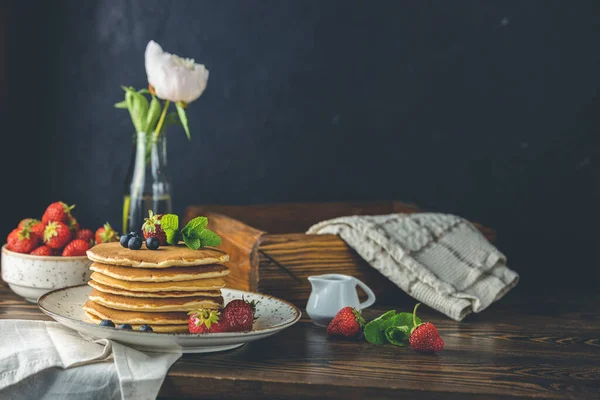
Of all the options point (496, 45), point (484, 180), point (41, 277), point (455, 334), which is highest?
point (496, 45)

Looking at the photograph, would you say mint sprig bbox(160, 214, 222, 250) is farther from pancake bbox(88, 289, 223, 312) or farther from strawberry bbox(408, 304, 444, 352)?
strawberry bbox(408, 304, 444, 352)

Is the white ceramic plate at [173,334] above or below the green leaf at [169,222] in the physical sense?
below

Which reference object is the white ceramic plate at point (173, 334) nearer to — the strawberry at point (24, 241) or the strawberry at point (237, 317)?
the strawberry at point (237, 317)

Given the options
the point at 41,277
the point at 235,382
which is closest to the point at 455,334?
the point at 235,382

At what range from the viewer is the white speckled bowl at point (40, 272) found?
159cm

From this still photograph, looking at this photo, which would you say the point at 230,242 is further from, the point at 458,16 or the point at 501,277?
the point at 458,16

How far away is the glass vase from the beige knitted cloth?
1.39ft

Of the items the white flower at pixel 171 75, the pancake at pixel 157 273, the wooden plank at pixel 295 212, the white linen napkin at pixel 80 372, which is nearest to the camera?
the white linen napkin at pixel 80 372

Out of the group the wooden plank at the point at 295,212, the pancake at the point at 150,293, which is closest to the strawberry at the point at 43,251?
the pancake at the point at 150,293

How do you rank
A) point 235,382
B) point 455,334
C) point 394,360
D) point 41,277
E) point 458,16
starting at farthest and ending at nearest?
point 458,16 → point 41,277 → point 455,334 → point 394,360 → point 235,382

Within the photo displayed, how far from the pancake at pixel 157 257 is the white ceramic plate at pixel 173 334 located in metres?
0.12

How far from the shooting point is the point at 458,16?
2.27 metres

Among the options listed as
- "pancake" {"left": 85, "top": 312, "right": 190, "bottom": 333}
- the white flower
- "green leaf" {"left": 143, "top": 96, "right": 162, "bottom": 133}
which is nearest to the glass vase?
"green leaf" {"left": 143, "top": 96, "right": 162, "bottom": 133}

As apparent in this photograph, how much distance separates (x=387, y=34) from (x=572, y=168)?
74 cm
